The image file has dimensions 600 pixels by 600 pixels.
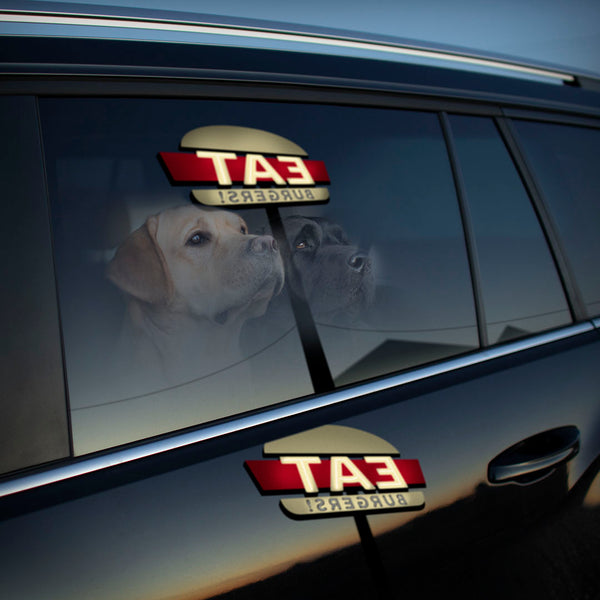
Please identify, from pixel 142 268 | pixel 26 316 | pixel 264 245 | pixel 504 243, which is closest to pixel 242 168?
pixel 264 245

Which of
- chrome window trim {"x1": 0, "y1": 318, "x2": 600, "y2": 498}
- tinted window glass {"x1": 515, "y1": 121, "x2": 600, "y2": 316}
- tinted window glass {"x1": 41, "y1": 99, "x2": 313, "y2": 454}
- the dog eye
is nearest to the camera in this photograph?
chrome window trim {"x1": 0, "y1": 318, "x2": 600, "y2": 498}

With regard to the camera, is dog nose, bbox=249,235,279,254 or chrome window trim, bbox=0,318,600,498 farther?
dog nose, bbox=249,235,279,254

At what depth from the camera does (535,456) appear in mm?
1339

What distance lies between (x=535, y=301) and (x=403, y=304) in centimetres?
49

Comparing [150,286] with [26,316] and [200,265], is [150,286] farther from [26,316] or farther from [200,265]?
[26,316]

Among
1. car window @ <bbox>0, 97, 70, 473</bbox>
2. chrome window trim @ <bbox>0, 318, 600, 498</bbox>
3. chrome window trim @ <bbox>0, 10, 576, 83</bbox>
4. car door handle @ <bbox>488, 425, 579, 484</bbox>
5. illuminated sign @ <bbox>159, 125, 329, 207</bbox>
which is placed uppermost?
chrome window trim @ <bbox>0, 10, 576, 83</bbox>

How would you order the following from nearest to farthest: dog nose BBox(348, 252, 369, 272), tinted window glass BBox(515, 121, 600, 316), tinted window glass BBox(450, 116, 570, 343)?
dog nose BBox(348, 252, 369, 272)
tinted window glass BBox(450, 116, 570, 343)
tinted window glass BBox(515, 121, 600, 316)

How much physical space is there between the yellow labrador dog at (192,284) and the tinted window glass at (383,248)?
11 cm

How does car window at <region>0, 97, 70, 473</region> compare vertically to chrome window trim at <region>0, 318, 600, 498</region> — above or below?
above

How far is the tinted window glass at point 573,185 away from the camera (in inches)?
71.7

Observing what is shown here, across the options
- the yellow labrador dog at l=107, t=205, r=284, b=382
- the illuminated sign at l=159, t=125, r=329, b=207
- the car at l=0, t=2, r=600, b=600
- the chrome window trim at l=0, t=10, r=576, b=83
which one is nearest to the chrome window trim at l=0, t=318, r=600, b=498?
the car at l=0, t=2, r=600, b=600

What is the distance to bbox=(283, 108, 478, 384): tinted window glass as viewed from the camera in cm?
133

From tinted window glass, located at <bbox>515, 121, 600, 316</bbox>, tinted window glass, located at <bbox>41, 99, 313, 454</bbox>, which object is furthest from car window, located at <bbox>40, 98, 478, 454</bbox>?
tinted window glass, located at <bbox>515, 121, 600, 316</bbox>

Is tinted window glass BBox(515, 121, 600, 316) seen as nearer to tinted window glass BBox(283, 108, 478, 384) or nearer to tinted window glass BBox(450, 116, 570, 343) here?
tinted window glass BBox(450, 116, 570, 343)
